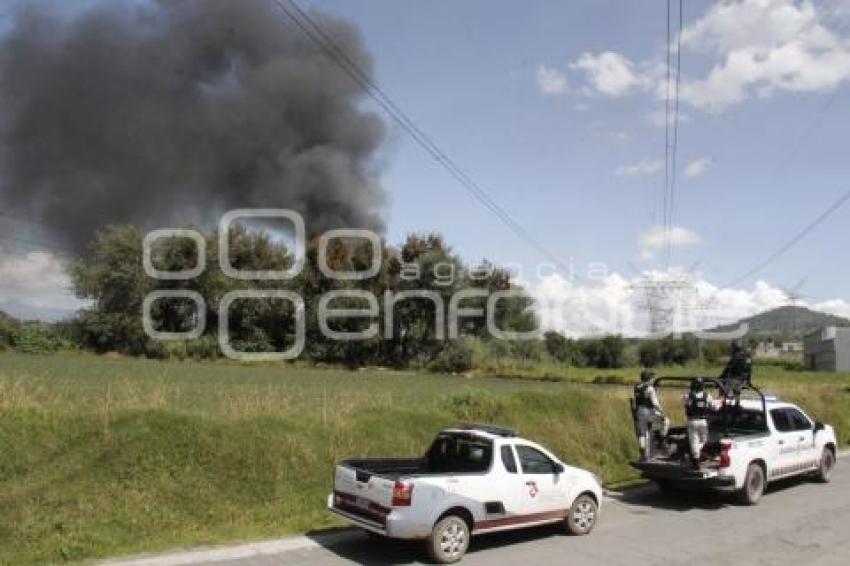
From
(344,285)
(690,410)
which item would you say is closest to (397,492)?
(690,410)

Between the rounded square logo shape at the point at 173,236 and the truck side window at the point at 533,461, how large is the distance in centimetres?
6384

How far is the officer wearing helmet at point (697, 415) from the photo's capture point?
48.8 feet

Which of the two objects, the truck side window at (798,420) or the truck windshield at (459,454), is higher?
the truck side window at (798,420)

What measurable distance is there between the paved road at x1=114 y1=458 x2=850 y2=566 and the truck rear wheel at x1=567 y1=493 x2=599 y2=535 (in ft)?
0.57

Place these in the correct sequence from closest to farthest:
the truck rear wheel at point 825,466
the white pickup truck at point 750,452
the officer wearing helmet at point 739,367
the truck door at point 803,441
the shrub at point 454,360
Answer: the white pickup truck at point 750,452 → the officer wearing helmet at point 739,367 → the truck door at point 803,441 → the truck rear wheel at point 825,466 → the shrub at point 454,360

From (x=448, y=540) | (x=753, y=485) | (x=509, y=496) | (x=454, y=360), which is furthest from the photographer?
(x=454, y=360)

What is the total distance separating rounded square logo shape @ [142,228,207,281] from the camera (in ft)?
235

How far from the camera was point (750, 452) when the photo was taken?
594 inches

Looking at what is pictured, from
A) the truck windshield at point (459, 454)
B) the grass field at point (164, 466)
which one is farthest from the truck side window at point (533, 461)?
the grass field at point (164, 466)

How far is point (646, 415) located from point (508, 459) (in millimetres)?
5320

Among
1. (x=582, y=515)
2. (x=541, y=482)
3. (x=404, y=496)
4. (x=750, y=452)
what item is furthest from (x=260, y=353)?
(x=404, y=496)

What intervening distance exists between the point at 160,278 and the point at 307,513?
210ft

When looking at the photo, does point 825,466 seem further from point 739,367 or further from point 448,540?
point 448,540

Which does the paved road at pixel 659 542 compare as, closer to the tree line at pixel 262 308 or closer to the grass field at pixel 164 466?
the grass field at pixel 164 466
